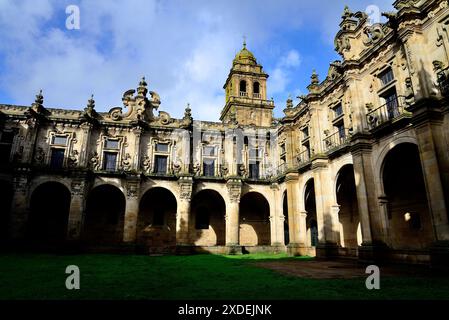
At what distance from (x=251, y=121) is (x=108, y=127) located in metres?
15.9

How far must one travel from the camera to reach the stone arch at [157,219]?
2702 cm

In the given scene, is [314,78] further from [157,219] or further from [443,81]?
[157,219]

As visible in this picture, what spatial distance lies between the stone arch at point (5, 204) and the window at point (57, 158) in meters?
3.53

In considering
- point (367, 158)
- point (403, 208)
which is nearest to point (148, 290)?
point (367, 158)

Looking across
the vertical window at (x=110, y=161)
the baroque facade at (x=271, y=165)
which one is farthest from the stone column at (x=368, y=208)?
the vertical window at (x=110, y=161)

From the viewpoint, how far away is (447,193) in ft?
39.7

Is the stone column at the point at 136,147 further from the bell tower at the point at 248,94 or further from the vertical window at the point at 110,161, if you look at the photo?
the bell tower at the point at 248,94

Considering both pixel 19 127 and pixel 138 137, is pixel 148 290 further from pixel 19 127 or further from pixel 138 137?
pixel 19 127

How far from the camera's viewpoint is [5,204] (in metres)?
24.8

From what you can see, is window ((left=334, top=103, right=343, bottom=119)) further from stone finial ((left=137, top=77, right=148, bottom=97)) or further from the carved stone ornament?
stone finial ((left=137, top=77, right=148, bottom=97))

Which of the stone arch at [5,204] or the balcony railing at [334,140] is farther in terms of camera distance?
the stone arch at [5,204]

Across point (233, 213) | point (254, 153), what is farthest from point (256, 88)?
point (233, 213)

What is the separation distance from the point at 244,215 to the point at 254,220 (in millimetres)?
1145

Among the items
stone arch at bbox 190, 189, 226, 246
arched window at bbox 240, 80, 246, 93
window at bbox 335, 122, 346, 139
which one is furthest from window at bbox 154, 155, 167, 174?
window at bbox 335, 122, 346, 139
